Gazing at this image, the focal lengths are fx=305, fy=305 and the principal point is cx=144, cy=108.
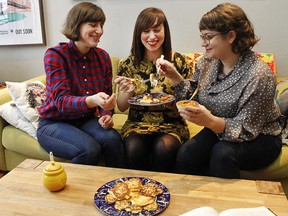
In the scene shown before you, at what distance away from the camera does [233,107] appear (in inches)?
60.3

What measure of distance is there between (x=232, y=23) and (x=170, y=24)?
1207mm

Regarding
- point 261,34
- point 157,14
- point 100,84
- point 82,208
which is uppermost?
point 157,14

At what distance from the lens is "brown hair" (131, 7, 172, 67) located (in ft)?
5.85

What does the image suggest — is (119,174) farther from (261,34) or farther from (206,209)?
(261,34)

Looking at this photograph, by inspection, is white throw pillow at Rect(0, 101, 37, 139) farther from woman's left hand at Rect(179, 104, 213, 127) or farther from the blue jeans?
woman's left hand at Rect(179, 104, 213, 127)

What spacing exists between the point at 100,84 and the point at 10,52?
5.25ft

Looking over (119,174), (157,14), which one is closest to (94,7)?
(157,14)

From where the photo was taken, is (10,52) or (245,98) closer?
(245,98)

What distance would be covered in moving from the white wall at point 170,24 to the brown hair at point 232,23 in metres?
1.06

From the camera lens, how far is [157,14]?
179 cm

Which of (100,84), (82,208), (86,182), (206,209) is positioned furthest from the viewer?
(100,84)

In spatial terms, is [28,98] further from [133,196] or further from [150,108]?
[133,196]

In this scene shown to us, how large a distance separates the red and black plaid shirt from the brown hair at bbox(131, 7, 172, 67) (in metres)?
0.23

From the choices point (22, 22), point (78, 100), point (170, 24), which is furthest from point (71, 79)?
point (22, 22)
